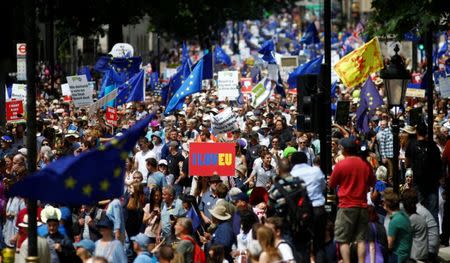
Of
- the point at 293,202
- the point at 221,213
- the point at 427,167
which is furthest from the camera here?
the point at 427,167

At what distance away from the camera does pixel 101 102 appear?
31547mm

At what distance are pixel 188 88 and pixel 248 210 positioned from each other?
13998 mm

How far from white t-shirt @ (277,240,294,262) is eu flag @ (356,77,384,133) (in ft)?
47.5

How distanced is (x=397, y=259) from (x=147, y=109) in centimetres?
2167

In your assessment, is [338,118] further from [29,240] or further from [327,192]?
[29,240]

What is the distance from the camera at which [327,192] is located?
17.7 metres

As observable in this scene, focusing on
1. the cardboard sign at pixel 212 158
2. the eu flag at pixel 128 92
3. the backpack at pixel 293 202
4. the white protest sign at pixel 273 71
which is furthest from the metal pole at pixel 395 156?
the white protest sign at pixel 273 71

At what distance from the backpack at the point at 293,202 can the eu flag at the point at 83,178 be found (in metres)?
1.87

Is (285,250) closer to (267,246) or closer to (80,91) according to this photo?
(267,246)

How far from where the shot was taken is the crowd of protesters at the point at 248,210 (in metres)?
15.5

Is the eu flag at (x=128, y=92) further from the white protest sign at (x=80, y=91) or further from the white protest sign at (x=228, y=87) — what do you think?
the white protest sign at (x=228, y=87)

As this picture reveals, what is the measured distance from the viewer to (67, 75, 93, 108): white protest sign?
32.9 metres

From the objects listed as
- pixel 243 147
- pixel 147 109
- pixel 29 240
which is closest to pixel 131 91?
→ pixel 147 109

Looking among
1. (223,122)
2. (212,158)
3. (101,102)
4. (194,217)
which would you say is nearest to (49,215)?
(194,217)
